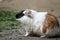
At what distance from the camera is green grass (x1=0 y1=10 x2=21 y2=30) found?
7.79 meters

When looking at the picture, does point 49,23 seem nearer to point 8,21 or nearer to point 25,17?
point 25,17

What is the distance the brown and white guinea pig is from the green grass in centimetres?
125

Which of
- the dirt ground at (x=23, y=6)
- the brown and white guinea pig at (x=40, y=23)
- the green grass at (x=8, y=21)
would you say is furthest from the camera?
the green grass at (x=8, y=21)

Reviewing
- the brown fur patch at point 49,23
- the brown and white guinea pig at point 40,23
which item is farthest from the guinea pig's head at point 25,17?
the brown fur patch at point 49,23

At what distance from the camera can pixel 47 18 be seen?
21.2ft

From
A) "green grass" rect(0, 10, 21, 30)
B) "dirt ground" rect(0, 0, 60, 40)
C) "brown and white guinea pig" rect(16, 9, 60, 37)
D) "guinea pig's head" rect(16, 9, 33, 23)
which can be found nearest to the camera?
"brown and white guinea pig" rect(16, 9, 60, 37)

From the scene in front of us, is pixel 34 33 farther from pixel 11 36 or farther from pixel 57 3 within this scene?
pixel 57 3

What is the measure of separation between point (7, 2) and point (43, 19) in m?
3.72

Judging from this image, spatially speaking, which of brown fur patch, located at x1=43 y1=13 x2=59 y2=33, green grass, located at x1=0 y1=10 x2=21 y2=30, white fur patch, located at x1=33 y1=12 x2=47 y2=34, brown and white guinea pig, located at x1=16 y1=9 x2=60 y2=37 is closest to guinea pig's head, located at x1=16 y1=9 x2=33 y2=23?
brown and white guinea pig, located at x1=16 y1=9 x2=60 y2=37

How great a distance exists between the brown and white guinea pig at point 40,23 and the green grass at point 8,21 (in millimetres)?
1247

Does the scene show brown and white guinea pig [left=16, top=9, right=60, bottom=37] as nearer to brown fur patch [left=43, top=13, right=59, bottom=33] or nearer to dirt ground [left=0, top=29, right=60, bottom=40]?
brown fur patch [left=43, top=13, right=59, bottom=33]

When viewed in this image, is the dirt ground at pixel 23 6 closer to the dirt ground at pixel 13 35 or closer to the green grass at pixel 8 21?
the dirt ground at pixel 13 35

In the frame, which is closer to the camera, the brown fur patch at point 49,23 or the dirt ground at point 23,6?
the brown fur patch at point 49,23

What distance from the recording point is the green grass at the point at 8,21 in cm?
779
